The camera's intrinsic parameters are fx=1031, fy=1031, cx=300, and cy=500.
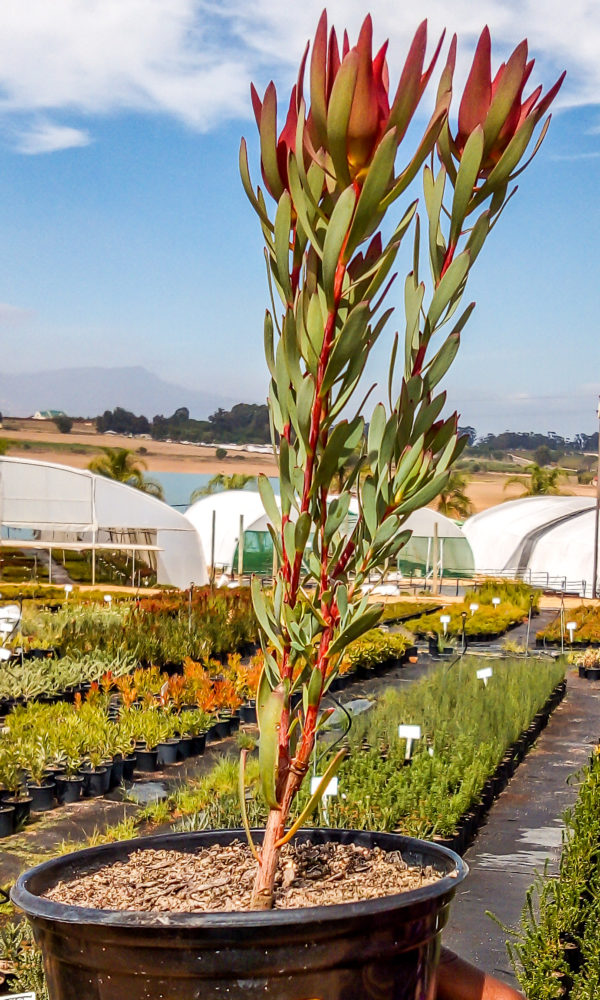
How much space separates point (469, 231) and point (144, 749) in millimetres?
6593

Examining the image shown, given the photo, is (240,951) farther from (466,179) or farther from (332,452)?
(466,179)

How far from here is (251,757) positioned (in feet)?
22.6

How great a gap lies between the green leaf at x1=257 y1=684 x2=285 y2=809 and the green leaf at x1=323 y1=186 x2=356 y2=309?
1.63 feet

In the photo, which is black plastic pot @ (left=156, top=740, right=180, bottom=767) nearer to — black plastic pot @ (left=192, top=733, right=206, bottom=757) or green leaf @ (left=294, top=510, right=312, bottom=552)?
black plastic pot @ (left=192, top=733, right=206, bottom=757)

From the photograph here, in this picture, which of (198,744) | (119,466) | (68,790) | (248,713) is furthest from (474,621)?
(119,466)

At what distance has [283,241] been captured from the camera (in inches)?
49.5

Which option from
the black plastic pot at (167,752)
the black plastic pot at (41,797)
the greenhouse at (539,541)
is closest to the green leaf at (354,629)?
the black plastic pot at (41,797)

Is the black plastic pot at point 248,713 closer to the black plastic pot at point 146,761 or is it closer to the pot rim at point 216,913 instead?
the black plastic pot at point 146,761

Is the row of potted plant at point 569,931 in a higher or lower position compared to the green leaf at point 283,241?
lower

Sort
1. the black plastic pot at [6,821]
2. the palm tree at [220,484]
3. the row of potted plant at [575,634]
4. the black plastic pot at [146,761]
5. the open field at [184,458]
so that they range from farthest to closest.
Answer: the open field at [184,458]
the palm tree at [220,484]
the row of potted plant at [575,634]
the black plastic pot at [146,761]
the black plastic pot at [6,821]

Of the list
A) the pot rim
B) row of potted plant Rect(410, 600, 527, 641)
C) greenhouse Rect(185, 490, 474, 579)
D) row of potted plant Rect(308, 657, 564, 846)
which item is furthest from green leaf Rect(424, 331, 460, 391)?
greenhouse Rect(185, 490, 474, 579)

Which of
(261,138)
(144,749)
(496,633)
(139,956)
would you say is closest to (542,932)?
(139,956)

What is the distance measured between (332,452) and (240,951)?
22.3 inches

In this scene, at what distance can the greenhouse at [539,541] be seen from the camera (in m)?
33.8
